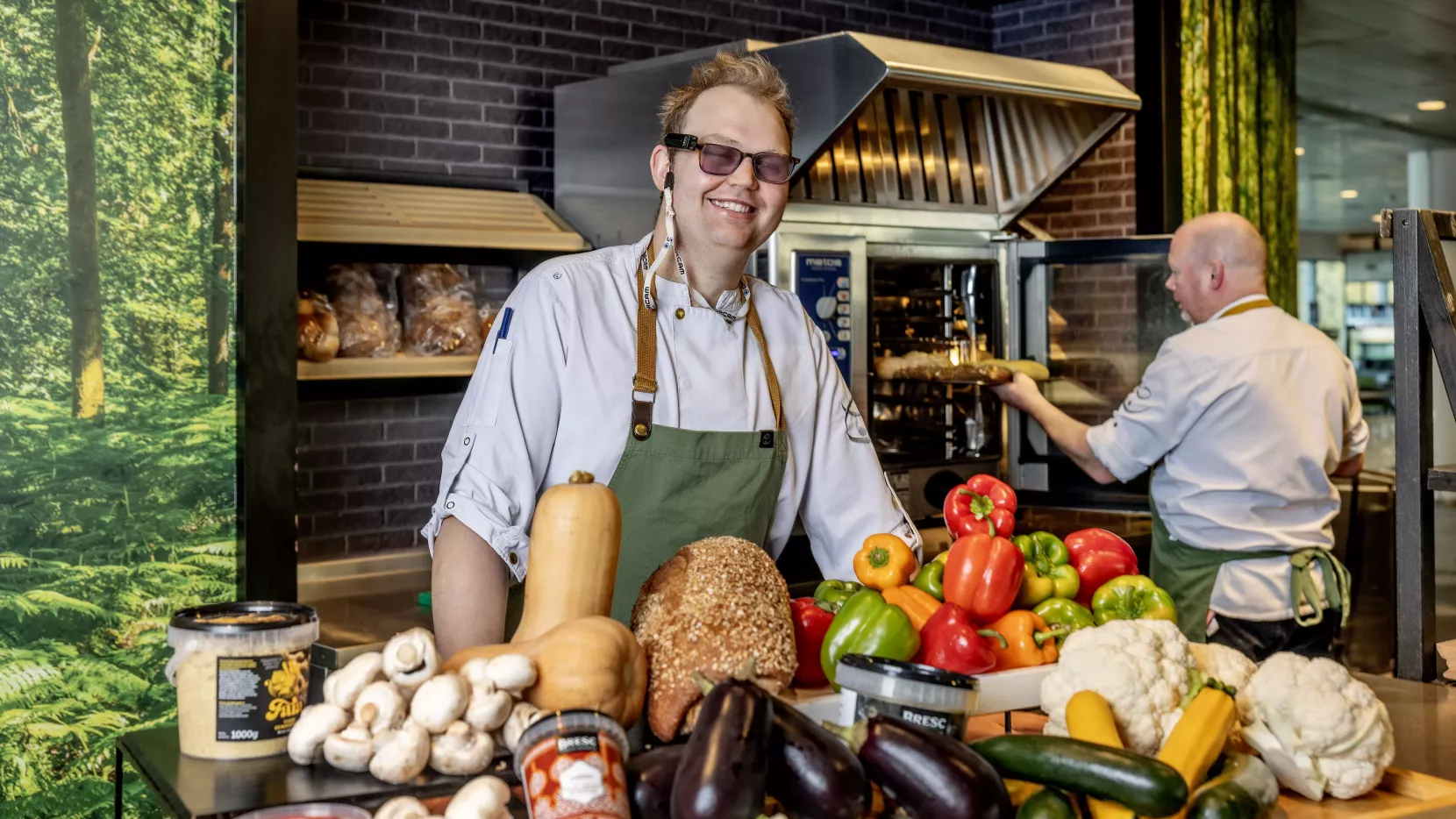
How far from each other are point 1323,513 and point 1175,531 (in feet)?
1.31

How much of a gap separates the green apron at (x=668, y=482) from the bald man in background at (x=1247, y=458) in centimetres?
188

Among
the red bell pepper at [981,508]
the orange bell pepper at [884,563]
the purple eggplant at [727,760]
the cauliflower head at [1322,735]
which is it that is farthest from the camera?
the red bell pepper at [981,508]

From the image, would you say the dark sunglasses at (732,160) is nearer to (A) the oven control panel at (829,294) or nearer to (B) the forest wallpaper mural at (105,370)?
(B) the forest wallpaper mural at (105,370)

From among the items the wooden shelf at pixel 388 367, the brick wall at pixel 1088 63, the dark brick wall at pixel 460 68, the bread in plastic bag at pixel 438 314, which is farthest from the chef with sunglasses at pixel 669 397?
the brick wall at pixel 1088 63

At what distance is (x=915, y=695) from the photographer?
4.69 ft

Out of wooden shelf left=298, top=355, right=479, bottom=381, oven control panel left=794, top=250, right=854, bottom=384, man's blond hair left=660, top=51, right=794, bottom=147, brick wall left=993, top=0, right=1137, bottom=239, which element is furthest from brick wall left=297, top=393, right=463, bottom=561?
brick wall left=993, top=0, right=1137, bottom=239

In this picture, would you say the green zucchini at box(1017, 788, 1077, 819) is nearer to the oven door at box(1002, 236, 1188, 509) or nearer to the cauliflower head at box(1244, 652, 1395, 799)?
the cauliflower head at box(1244, 652, 1395, 799)

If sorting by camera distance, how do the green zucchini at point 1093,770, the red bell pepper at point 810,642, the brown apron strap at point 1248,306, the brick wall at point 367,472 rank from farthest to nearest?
1. the brick wall at point 367,472
2. the brown apron strap at point 1248,306
3. the red bell pepper at point 810,642
4. the green zucchini at point 1093,770

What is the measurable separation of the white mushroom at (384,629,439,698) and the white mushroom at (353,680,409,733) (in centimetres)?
1

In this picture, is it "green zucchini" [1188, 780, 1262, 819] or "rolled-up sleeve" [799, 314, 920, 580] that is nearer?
"green zucchini" [1188, 780, 1262, 819]

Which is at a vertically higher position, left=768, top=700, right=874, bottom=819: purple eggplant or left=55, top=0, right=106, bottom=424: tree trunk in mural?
left=55, top=0, right=106, bottom=424: tree trunk in mural

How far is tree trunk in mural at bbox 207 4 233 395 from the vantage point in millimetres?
3543

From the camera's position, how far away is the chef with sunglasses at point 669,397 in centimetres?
224

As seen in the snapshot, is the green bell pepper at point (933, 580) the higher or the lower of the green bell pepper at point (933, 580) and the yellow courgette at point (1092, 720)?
the higher
